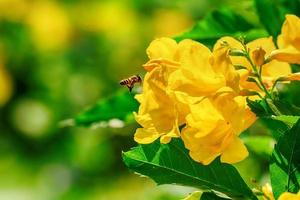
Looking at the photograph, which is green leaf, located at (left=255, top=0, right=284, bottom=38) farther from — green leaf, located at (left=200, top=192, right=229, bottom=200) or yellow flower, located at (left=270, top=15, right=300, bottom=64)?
green leaf, located at (left=200, top=192, right=229, bottom=200)

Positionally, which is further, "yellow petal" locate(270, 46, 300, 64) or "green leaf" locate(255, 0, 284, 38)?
"green leaf" locate(255, 0, 284, 38)

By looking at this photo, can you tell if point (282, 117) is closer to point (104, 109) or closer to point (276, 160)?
point (276, 160)

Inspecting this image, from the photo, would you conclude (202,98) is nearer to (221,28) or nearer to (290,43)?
(290,43)

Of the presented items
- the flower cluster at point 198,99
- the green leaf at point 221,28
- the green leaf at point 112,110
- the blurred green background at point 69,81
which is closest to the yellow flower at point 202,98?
the flower cluster at point 198,99

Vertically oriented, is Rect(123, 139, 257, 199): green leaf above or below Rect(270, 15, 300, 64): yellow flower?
below

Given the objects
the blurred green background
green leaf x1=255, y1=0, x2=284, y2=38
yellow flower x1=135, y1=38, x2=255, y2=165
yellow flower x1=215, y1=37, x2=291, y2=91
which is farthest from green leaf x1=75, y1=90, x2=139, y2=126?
the blurred green background

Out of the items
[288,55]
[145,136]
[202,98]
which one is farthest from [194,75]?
[288,55]

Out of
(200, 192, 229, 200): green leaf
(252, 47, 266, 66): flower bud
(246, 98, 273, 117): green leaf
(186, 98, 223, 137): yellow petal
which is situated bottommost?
(200, 192, 229, 200): green leaf

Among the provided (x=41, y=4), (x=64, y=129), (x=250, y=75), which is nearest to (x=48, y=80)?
(x=64, y=129)
